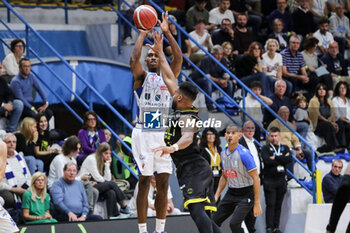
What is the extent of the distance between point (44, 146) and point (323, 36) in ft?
26.9

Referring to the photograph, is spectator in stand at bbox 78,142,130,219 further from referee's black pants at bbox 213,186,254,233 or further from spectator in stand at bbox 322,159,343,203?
spectator in stand at bbox 322,159,343,203

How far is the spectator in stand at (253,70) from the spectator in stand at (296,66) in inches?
31.9

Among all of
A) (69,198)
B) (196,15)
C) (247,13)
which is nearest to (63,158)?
(69,198)

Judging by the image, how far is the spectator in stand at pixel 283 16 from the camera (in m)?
17.8

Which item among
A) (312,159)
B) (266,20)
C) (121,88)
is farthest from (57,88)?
(266,20)

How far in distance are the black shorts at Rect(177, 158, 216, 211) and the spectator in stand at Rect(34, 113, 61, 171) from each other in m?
3.84

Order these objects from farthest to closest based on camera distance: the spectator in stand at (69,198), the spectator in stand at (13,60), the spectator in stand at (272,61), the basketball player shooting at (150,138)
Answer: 1. the spectator in stand at (272,61)
2. the spectator in stand at (13,60)
3. the spectator in stand at (69,198)
4. the basketball player shooting at (150,138)

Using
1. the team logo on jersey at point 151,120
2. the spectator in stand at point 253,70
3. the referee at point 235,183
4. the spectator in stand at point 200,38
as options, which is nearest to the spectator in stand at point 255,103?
the spectator in stand at point 253,70

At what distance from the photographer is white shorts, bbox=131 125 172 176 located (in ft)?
29.7

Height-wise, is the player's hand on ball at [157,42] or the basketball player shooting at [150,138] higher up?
the player's hand on ball at [157,42]

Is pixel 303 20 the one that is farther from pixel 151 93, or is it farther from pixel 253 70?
pixel 151 93

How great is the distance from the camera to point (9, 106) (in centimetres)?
1233

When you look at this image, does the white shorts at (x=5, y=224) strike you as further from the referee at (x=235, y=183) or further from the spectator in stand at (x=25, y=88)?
the spectator in stand at (x=25, y=88)

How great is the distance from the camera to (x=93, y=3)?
16.4m
